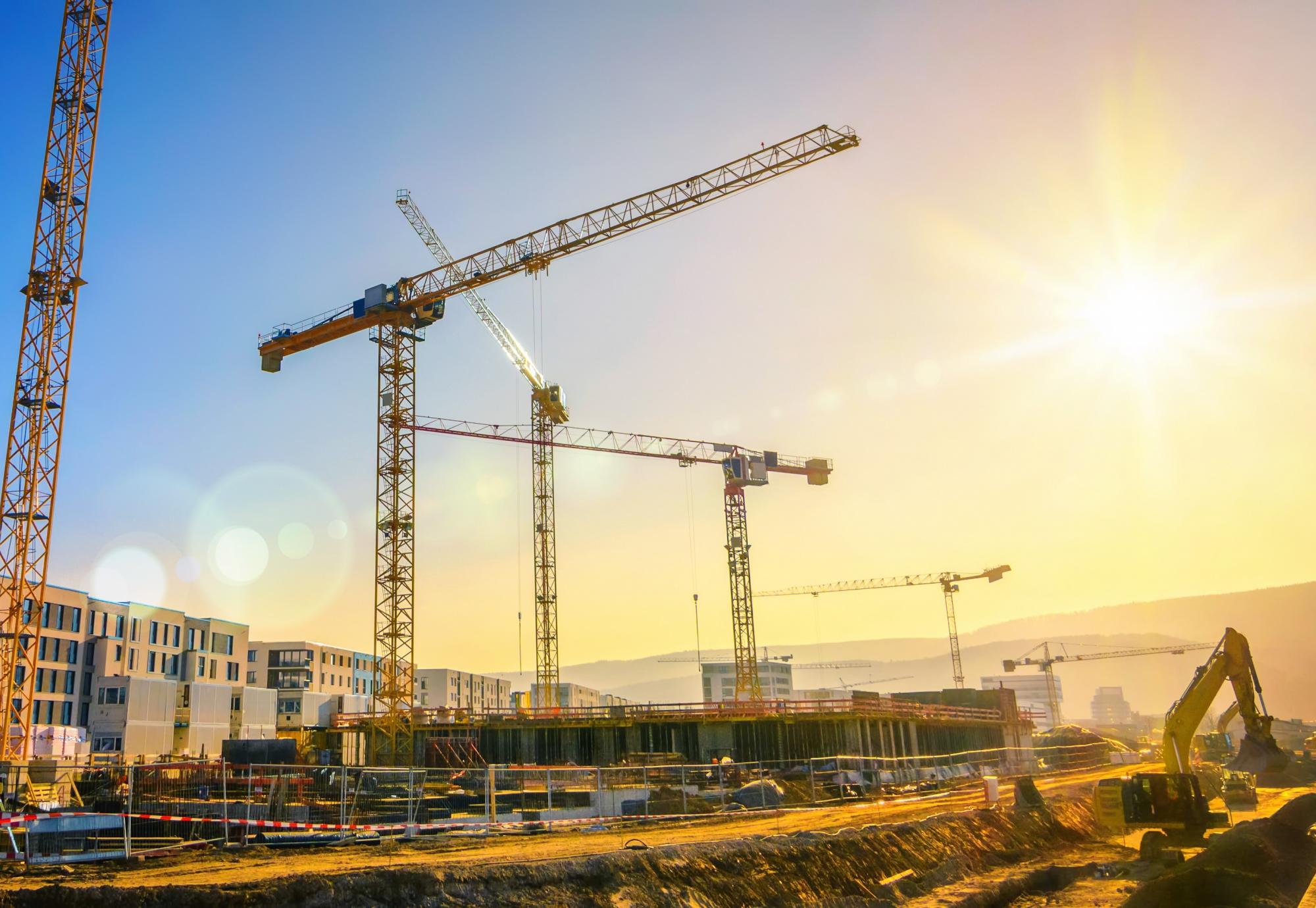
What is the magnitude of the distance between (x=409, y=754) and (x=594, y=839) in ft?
110

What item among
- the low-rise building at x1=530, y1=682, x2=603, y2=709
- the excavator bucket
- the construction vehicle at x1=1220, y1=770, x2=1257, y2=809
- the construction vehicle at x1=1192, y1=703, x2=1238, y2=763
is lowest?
the construction vehicle at x1=1192, y1=703, x2=1238, y2=763

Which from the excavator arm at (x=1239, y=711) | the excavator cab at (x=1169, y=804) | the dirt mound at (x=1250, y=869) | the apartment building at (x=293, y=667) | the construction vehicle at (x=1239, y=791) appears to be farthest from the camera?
the apartment building at (x=293, y=667)

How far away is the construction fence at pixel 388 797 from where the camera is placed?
22.4 metres

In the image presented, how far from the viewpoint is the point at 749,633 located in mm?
87000

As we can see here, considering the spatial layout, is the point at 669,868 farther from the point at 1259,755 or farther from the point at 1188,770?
the point at 1259,755

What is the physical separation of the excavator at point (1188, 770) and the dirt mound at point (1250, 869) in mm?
1285

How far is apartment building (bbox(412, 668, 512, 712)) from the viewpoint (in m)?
130

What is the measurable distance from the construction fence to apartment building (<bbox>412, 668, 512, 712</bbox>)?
293 feet

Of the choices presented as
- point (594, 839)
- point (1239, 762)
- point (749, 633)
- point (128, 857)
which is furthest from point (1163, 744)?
point (749, 633)

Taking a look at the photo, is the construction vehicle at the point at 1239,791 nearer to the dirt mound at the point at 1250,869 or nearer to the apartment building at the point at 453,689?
the dirt mound at the point at 1250,869

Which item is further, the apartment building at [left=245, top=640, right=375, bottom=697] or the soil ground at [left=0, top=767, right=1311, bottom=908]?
the apartment building at [left=245, top=640, right=375, bottom=697]

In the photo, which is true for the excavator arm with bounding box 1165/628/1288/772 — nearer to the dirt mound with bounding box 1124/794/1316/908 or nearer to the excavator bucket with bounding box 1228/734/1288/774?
Answer: the excavator bucket with bounding box 1228/734/1288/774

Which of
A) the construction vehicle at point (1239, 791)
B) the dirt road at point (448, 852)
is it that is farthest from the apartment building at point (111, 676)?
the construction vehicle at point (1239, 791)

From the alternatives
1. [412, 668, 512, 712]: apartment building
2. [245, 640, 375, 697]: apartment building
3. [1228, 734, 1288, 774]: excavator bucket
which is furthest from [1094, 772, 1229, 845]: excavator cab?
[412, 668, 512, 712]: apartment building
